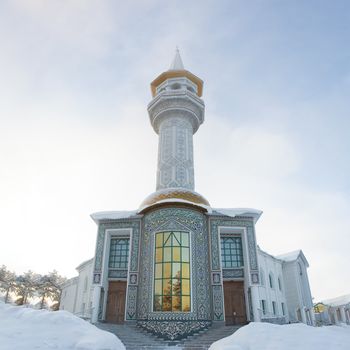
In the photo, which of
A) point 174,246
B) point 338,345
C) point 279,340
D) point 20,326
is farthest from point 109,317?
point 338,345

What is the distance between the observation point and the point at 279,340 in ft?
25.7

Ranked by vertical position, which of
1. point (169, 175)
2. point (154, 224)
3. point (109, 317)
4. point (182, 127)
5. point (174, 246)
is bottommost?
point (109, 317)

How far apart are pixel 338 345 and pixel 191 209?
10.2 m

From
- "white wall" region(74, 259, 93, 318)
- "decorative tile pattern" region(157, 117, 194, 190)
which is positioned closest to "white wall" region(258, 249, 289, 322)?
"decorative tile pattern" region(157, 117, 194, 190)

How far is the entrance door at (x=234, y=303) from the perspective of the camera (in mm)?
16062

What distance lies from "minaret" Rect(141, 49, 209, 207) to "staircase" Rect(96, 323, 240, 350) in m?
6.77

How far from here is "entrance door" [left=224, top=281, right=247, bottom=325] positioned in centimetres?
1606

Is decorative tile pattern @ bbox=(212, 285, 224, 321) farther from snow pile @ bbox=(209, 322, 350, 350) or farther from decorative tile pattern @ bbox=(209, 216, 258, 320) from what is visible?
snow pile @ bbox=(209, 322, 350, 350)

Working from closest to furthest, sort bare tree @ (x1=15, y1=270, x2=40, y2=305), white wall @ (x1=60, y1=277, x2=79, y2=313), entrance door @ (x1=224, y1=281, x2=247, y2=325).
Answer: entrance door @ (x1=224, y1=281, x2=247, y2=325), white wall @ (x1=60, y1=277, x2=79, y2=313), bare tree @ (x1=15, y1=270, x2=40, y2=305)

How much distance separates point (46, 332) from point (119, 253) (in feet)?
33.1

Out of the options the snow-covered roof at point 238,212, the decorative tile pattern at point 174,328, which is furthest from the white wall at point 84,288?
the snow-covered roof at point 238,212

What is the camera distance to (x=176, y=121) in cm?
2298

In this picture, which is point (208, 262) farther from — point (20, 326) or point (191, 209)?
point (20, 326)

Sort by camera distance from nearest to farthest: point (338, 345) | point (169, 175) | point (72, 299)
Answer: point (338, 345) < point (169, 175) < point (72, 299)
